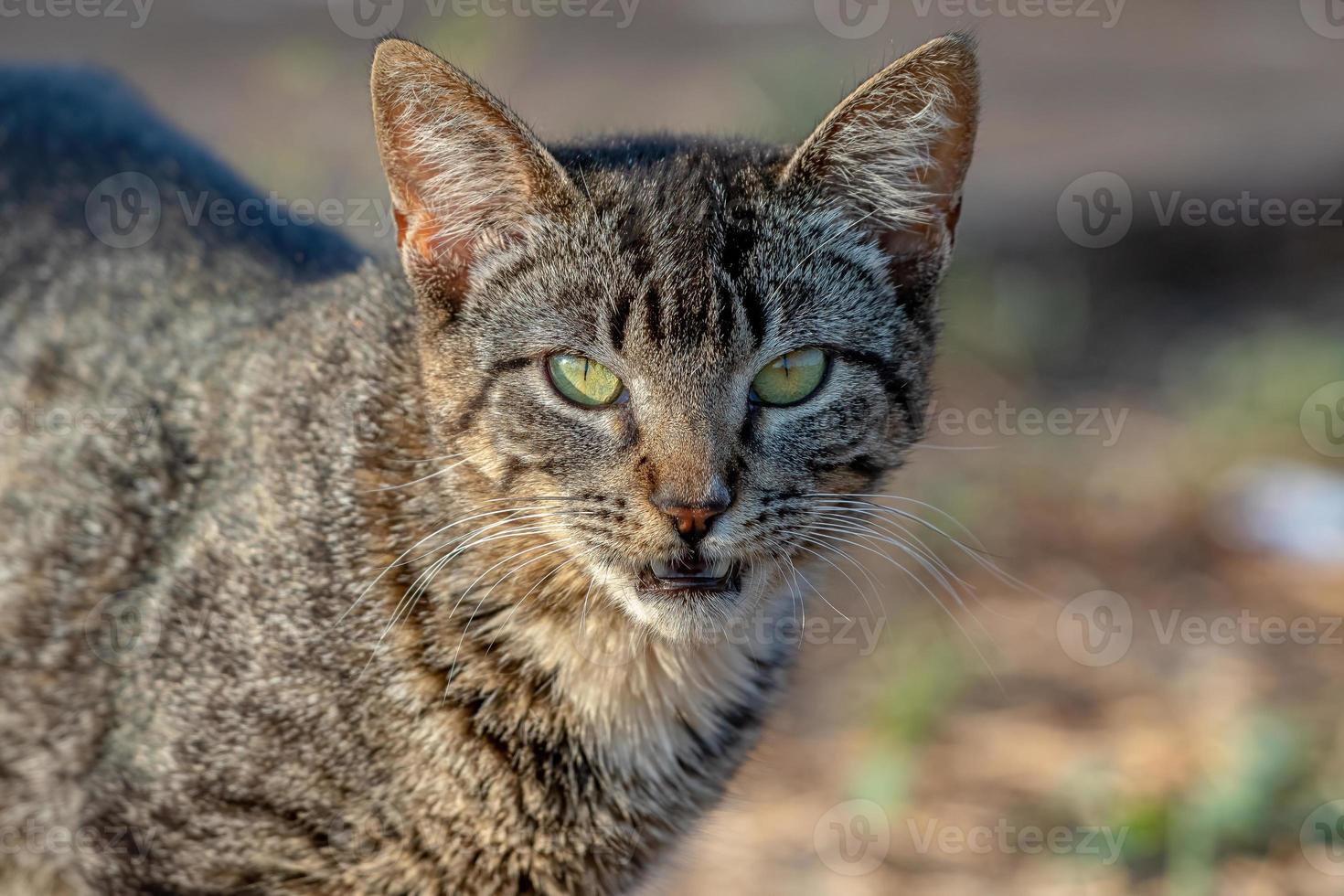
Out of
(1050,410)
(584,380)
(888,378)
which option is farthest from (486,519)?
(1050,410)

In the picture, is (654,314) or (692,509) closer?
(692,509)

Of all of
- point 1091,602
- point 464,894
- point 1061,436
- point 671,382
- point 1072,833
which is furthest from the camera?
point 1061,436

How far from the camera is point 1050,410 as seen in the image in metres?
6.76

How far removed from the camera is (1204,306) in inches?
312

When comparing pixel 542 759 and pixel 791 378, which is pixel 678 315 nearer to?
pixel 791 378

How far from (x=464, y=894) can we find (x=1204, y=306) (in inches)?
255

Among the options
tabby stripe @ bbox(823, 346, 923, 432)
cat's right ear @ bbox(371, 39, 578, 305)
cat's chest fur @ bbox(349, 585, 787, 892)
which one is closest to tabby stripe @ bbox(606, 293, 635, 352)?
cat's right ear @ bbox(371, 39, 578, 305)

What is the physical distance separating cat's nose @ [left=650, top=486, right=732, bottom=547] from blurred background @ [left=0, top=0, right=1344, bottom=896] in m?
0.50

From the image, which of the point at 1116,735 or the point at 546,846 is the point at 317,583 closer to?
the point at 546,846

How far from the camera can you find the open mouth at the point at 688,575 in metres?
2.54

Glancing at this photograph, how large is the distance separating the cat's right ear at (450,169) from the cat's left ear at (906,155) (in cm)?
54

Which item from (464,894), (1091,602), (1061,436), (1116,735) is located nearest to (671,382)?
(464,894)

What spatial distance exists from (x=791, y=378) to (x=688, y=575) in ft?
1.47

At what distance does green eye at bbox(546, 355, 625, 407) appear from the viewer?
2.60 meters
